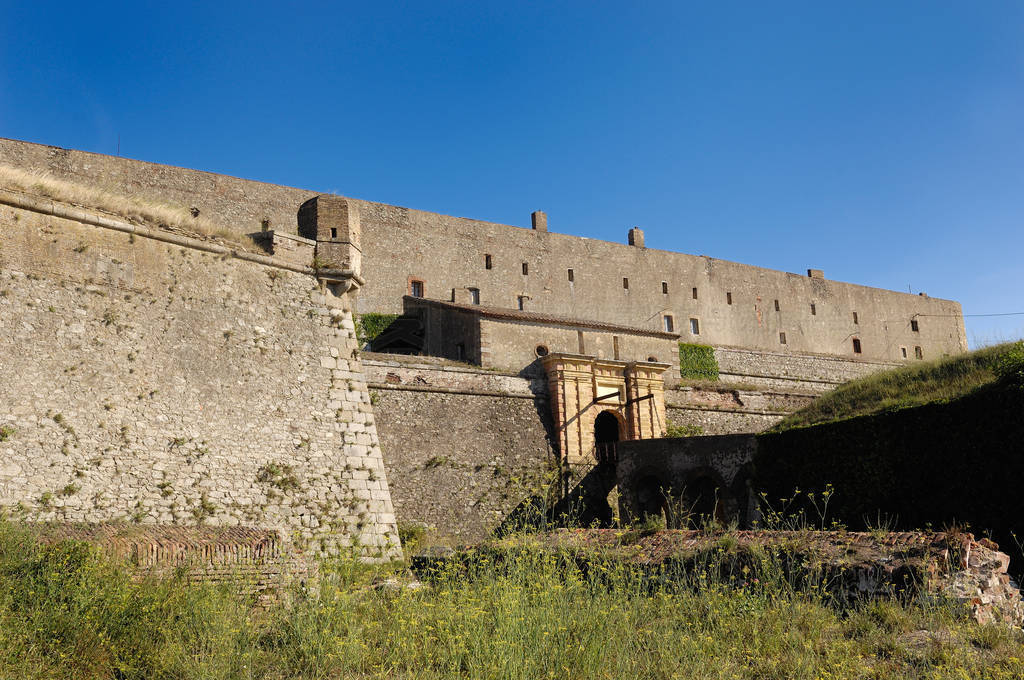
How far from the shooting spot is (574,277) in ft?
123

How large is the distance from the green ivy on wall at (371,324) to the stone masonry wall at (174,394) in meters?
14.8

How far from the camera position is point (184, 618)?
6.70 metres

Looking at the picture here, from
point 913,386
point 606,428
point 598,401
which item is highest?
point 598,401

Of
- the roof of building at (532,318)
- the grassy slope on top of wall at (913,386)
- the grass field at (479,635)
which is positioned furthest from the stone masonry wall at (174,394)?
the roof of building at (532,318)

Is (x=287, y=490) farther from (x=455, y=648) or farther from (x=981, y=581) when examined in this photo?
(x=981, y=581)

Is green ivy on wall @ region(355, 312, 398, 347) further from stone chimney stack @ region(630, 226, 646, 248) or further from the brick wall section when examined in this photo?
stone chimney stack @ region(630, 226, 646, 248)

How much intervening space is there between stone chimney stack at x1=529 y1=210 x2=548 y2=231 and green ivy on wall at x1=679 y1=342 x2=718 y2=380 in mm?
8696

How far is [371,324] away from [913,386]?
1899 centimetres

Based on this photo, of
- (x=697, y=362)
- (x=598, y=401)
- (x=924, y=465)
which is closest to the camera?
(x=924, y=465)

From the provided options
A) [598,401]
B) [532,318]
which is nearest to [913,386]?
[598,401]

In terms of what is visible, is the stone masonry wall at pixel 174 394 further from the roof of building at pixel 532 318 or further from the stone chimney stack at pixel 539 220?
the stone chimney stack at pixel 539 220

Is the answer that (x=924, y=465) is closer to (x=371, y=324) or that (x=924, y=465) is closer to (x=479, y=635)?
(x=479, y=635)

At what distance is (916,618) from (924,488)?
7589 millimetres

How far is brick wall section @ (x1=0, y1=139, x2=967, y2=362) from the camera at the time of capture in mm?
28234
